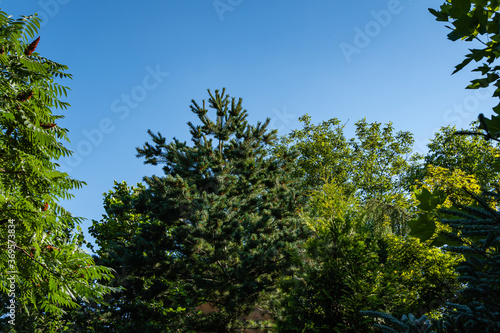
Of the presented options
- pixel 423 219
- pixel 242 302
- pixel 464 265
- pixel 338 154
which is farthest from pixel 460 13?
pixel 338 154

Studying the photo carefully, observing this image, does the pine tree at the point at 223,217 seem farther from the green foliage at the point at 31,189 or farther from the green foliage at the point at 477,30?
the green foliage at the point at 477,30

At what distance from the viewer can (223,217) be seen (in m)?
11.7

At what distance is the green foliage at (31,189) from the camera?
18.1ft

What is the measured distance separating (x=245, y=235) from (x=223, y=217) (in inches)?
49.6

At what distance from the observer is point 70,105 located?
711 cm

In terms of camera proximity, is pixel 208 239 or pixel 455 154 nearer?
pixel 208 239

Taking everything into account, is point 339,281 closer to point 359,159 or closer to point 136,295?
point 136,295

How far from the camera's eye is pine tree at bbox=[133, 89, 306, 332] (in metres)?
11.4

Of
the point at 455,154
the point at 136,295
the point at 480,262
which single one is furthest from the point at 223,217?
the point at 455,154

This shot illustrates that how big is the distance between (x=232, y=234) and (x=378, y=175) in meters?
17.1

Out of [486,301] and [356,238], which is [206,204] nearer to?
[356,238]

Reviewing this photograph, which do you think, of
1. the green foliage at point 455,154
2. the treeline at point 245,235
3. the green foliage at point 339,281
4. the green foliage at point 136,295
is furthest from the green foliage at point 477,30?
the green foliage at point 455,154

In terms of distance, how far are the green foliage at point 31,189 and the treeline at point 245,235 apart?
3 centimetres

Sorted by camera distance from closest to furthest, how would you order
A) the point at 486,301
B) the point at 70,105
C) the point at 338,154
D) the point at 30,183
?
→ the point at 486,301, the point at 30,183, the point at 70,105, the point at 338,154
